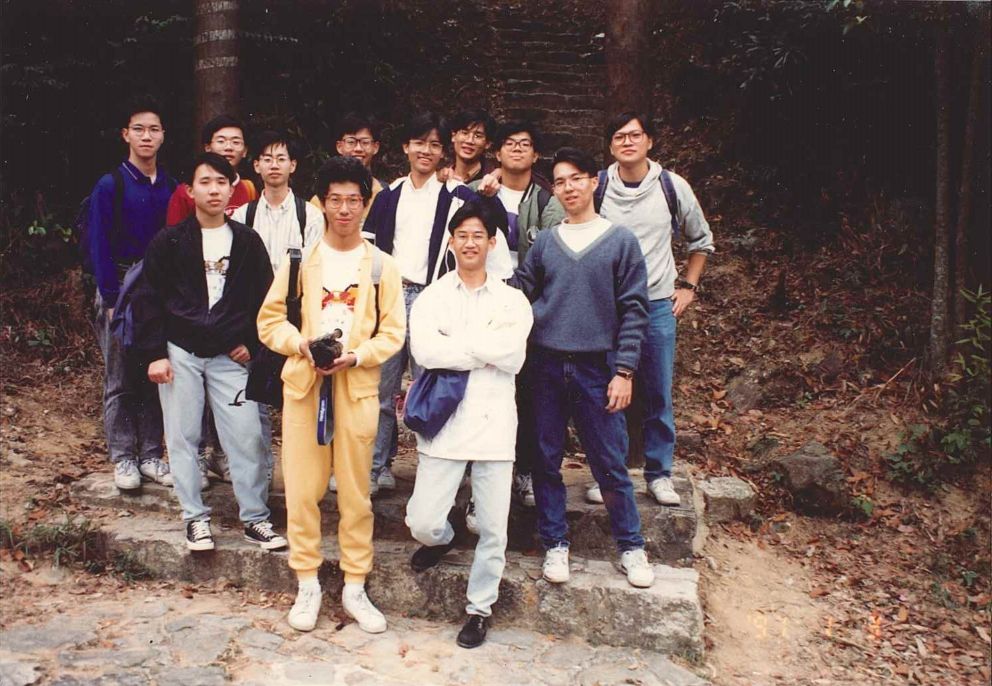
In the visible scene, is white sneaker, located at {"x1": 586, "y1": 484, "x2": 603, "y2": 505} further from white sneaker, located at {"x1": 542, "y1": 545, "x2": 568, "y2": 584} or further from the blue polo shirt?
the blue polo shirt

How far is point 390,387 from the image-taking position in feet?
16.1

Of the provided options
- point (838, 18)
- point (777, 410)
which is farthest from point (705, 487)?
point (838, 18)

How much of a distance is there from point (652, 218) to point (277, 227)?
2161 mm

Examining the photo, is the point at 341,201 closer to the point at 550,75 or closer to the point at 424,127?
the point at 424,127

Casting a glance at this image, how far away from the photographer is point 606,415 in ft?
14.3

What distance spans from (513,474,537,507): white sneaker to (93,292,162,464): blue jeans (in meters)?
2.33

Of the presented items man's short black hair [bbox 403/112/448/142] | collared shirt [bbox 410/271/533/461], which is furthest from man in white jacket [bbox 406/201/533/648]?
man's short black hair [bbox 403/112/448/142]

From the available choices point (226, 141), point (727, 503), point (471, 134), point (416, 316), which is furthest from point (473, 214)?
point (727, 503)

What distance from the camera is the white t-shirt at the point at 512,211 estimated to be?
15.7ft

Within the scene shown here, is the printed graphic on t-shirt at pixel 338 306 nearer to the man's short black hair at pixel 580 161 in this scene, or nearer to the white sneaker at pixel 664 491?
the man's short black hair at pixel 580 161

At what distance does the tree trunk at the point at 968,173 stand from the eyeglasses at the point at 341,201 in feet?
16.1

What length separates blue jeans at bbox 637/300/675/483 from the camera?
188 inches

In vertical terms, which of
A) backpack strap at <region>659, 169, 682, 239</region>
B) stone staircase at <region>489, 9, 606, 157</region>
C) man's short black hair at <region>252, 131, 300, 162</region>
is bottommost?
backpack strap at <region>659, 169, 682, 239</region>

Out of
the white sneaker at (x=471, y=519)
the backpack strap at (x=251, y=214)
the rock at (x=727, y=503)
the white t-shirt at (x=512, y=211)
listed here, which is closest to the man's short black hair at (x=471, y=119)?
the white t-shirt at (x=512, y=211)
